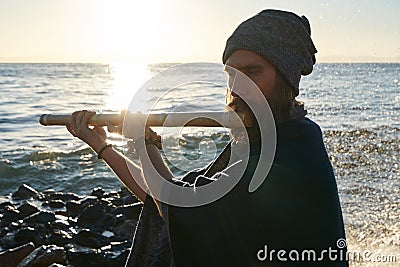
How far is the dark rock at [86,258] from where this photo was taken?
269 inches

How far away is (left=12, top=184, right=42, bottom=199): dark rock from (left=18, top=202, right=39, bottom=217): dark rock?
0.93 meters

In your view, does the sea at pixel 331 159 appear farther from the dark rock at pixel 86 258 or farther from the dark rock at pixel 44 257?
the dark rock at pixel 44 257

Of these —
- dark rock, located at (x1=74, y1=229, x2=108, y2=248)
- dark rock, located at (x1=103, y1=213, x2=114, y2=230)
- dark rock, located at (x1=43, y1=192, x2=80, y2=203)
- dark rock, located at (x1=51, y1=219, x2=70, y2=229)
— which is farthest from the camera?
dark rock, located at (x1=43, y1=192, x2=80, y2=203)

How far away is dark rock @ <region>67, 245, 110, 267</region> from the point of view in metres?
6.82

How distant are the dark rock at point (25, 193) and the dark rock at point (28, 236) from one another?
2549mm

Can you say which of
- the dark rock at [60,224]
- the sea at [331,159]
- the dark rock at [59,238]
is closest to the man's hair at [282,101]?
the sea at [331,159]

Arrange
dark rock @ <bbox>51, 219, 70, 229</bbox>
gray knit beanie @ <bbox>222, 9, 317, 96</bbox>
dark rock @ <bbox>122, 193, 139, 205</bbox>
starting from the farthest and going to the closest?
dark rock @ <bbox>122, 193, 139, 205</bbox> → dark rock @ <bbox>51, 219, 70, 229</bbox> → gray knit beanie @ <bbox>222, 9, 317, 96</bbox>

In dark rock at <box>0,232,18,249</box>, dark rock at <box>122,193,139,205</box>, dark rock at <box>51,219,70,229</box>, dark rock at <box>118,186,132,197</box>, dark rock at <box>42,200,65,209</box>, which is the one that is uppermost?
dark rock at <box>0,232,18,249</box>

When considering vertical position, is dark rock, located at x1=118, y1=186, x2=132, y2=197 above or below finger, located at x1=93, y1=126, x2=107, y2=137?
below

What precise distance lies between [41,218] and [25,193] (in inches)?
77.3

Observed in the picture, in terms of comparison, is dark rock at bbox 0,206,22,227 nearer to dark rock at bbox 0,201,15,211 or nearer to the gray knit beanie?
dark rock at bbox 0,201,15,211

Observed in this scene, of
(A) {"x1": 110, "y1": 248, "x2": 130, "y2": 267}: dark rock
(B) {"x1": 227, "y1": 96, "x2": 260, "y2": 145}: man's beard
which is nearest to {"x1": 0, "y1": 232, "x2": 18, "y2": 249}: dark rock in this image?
(A) {"x1": 110, "y1": 248, "x2": 130, "y2": 267}: dark rock

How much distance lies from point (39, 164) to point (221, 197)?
38.6 feet

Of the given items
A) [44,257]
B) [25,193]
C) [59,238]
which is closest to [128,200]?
[25,193]
